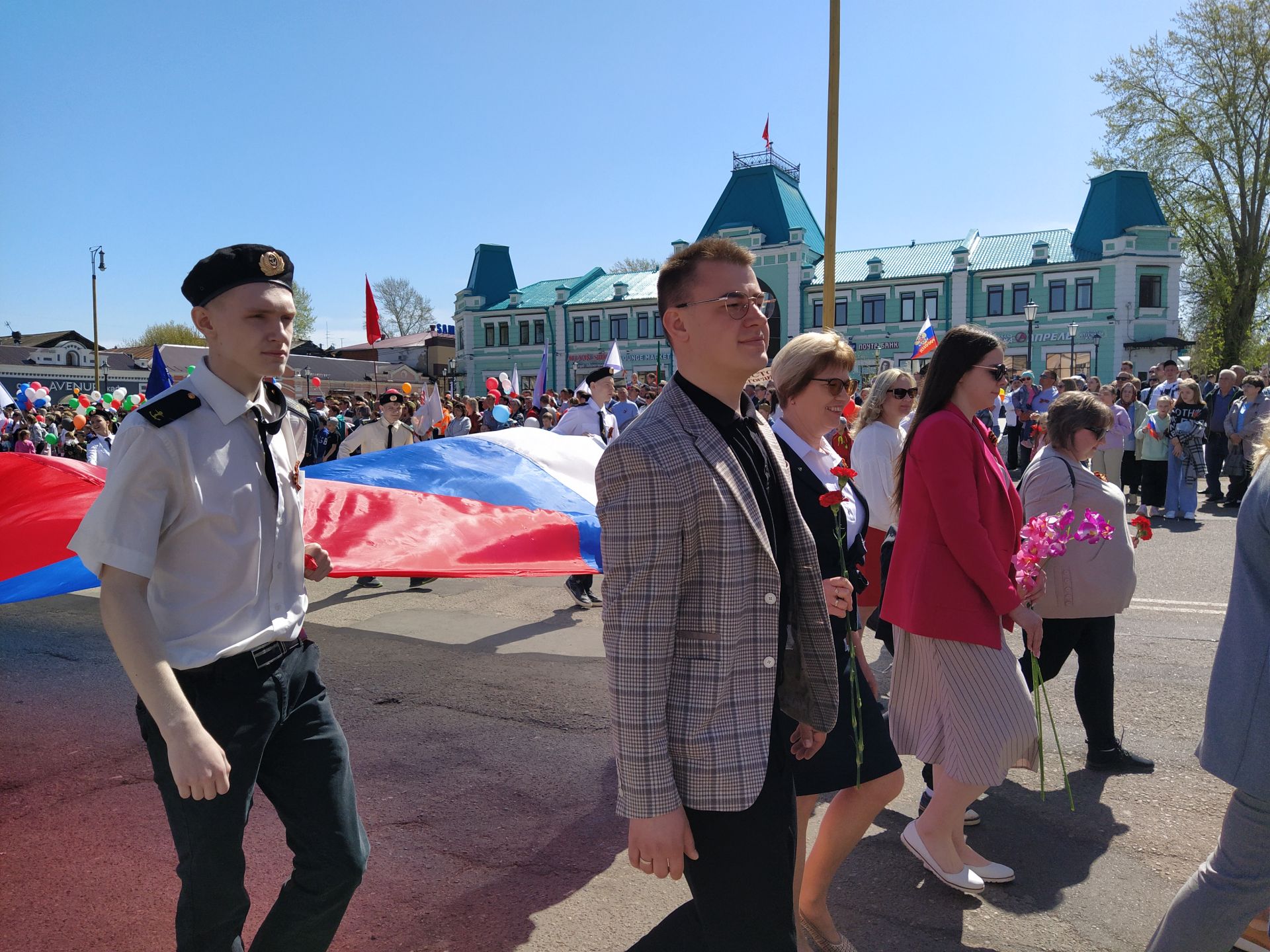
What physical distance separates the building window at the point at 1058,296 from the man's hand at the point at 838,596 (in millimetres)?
47610

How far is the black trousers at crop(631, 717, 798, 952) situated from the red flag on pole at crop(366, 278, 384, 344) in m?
15.6

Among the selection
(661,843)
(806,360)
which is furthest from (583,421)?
(661,843)

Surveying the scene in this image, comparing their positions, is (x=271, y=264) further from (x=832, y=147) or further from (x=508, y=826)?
(x=832, y=147)

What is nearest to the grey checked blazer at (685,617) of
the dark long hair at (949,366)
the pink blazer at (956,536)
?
the pink blazer at (956,536)

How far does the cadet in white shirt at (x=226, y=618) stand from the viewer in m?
2.06

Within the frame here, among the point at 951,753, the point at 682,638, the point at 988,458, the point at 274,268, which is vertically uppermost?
the point at 274,268

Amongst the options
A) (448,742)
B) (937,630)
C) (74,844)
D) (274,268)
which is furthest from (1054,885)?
(74,844)

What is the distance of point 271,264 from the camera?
2.41 m

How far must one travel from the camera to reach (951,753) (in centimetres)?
340

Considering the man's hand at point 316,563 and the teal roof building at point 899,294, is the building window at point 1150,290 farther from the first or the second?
the man's hand at point 316,563

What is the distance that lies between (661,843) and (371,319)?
53.2 ft

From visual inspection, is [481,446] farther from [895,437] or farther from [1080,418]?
[1080,418]

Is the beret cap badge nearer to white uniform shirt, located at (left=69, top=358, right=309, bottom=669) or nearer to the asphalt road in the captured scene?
white uniform shirt, located at (left=69, top=358, right=309, bottom=669)

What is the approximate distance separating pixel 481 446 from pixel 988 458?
13.9 ft
